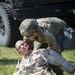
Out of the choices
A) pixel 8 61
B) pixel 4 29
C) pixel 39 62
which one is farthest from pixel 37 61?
pixel 4 29

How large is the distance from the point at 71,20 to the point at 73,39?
9.91ft

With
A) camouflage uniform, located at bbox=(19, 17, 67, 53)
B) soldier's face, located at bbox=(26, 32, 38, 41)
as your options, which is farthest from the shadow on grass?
soldier's face, located at bbox=(26, 32, 38, 41)

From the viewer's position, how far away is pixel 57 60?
14.8 feet

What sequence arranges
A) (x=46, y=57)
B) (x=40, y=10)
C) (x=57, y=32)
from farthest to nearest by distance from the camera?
(x=40, y=10) → (x=57, y=32) → (x=46, y=57)

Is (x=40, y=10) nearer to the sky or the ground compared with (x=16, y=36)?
nearer to the sky

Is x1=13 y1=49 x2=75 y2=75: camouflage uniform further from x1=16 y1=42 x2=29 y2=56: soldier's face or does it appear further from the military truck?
the military truck

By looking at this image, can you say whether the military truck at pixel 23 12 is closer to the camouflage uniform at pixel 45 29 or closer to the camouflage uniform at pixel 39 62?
the camouflage uniform at pixel 45 29

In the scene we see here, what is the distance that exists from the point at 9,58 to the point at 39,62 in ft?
10.4

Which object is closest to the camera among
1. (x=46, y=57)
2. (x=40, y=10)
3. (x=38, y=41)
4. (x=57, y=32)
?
(x=46, y=57)

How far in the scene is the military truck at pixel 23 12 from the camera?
26.0ft

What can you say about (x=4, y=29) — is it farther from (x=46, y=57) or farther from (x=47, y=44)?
(x=46, y=57)

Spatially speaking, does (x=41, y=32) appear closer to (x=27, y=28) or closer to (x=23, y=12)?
(x=27, y=28)

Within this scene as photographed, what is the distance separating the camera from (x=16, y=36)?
27.8 ft

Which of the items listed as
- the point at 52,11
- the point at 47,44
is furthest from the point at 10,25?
the point at 47,44
